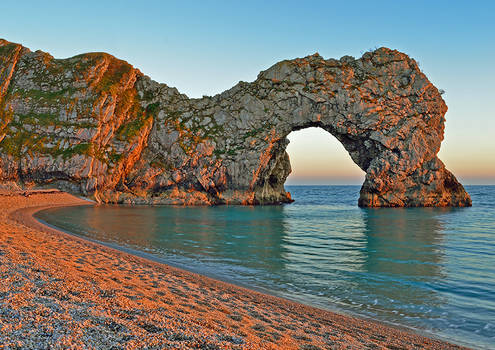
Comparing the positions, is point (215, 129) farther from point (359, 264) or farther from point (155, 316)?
point (155, 316)

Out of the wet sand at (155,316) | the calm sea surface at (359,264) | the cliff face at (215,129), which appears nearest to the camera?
the wet sand at (155,316)

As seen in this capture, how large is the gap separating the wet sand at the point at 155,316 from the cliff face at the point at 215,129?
51.8m

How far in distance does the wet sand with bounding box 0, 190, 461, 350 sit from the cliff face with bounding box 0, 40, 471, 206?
A: 51.8m

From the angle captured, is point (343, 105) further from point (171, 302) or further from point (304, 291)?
point (171, 302)

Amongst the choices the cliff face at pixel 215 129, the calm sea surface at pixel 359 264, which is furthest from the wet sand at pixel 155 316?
the cliff face at pixel 215 129

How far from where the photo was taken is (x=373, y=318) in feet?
31.8

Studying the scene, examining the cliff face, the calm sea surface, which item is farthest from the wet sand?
the cliff face

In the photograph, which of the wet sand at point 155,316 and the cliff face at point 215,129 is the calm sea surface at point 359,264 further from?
the cliff face at point 215,129

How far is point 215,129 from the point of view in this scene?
66.1 meters

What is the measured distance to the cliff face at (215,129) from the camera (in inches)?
2335

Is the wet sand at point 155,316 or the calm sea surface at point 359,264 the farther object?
the calm sea surface at point 359,264

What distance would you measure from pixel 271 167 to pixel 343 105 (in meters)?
18.0

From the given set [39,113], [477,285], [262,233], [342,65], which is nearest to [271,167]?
[342,65]

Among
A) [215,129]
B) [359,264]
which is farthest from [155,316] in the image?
[215,129]
